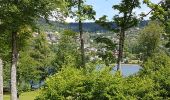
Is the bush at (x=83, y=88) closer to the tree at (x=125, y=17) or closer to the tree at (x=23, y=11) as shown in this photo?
the tree at (x=23, y=11)

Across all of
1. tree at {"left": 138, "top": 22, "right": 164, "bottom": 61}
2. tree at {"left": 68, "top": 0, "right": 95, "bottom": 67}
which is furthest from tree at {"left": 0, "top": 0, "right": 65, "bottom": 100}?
tree at {"left": 138, "top": 22, "right": 164, "bottom": 61}

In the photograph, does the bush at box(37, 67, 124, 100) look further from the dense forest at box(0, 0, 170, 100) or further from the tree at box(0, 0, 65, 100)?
the tree at box(0, 0, 65, 100)

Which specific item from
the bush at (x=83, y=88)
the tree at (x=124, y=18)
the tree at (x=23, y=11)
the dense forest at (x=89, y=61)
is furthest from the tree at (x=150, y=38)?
the bush at (x=83, y=88)

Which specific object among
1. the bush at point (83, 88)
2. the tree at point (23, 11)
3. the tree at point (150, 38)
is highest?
the tree at point (23, 11)

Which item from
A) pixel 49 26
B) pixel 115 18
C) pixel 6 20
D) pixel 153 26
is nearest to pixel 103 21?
pixel 115 18

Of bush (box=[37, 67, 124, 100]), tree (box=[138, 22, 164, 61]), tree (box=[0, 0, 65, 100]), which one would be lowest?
bush (box=[37, 67, 124, 100])

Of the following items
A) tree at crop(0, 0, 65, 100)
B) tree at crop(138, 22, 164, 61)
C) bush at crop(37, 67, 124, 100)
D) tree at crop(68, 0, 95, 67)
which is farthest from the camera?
tree at crop(138, 22, 164, 61)

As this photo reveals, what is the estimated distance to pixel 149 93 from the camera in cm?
2302

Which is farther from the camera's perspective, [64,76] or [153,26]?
[153,26]

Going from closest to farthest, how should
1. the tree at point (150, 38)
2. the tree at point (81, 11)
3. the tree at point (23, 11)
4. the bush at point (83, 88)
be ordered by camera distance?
1. the bush at point (83, 88)
2. the tree at point (23, 11)
3. the tree at point (81, 11)
4. the tree at point (150, 38)

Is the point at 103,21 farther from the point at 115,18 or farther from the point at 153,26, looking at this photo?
the point at 153,26

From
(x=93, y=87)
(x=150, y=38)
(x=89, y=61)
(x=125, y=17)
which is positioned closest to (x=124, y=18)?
(x=125, y=17)

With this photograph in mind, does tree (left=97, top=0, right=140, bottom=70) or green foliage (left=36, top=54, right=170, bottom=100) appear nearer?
green foliage (left=36, top=54, right=170, bottom=100)

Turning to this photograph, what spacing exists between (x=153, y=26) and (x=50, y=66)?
23.0m
